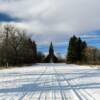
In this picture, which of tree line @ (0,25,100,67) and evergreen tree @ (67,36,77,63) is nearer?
tree line @ (0,25,100,67)

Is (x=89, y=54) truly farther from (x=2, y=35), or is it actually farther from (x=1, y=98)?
(x=1, y=98)

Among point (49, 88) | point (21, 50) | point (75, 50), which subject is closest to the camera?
point (49, 88)

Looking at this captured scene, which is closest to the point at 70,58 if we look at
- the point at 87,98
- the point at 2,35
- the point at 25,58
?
the point at 25,58

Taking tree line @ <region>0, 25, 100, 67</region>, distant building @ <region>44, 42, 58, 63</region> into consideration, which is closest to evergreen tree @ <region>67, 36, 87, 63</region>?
tree line @ <region>0, 25, 100, 67</region>

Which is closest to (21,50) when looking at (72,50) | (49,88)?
(72,50)

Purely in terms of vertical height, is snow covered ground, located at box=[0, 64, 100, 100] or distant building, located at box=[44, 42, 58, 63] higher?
distant building, located at box=[44, 42, 58, 63]

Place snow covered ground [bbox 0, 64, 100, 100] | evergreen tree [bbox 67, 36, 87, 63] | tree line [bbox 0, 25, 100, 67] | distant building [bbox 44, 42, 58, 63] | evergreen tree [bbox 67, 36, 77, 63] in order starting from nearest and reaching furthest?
snow covered ground [bbox 0, 64, 100, 100]
tree line [bbox 0, 25, 100, 67]
evergreen tree [bbox 67, 36, 87, 63]
evergreen tree [bbox 67, 36, 77, 63]
distant building [bbox 44, 42, 58, 63]

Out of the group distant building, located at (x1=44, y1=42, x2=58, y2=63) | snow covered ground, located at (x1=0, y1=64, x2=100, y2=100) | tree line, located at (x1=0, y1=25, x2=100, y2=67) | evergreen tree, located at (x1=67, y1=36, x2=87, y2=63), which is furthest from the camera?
distant building, located at (x1=44, y1=42, x2=58, y2=63)

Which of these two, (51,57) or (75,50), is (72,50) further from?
(51,57)

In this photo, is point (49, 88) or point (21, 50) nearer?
point (49, 88)

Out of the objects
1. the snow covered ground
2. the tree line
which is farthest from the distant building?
the snow covered ground

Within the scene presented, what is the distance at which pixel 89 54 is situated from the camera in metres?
112

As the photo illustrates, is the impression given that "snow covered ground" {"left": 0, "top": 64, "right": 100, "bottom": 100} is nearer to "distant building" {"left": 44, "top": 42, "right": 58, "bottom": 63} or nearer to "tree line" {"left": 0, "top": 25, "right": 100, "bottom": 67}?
"tree line" {"left": 0, "top": 25, "right": 100, "bottom": 67}

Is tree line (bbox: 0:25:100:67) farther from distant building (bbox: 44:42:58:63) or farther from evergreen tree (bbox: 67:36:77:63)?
distant building (bbox: 44:42:58:63)
